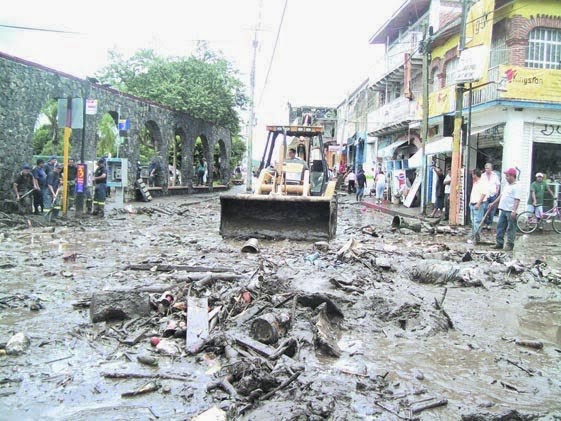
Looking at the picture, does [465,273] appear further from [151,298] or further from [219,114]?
[219,114]

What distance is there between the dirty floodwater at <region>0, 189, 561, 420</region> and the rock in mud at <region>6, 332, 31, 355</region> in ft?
0.23

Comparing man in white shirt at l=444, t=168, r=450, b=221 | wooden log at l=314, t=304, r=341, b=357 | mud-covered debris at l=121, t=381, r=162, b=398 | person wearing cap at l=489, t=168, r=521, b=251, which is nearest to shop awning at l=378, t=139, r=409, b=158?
man in white shirt at l=444, t=168, r=450, b=221

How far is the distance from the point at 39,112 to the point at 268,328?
47.7 feet

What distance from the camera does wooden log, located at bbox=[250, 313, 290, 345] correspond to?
4.74m

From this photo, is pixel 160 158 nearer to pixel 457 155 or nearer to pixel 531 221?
pixel 457 155

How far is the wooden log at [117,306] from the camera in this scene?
5336mm

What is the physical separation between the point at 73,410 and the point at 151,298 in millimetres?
2227

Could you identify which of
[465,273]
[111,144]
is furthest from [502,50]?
[111,144]

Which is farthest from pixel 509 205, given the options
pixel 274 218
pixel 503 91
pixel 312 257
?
pixel 503 91

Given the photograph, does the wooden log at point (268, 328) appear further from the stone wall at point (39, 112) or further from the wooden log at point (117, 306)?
the stone wall at point (39, 112)

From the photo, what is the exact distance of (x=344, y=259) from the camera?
8820mm

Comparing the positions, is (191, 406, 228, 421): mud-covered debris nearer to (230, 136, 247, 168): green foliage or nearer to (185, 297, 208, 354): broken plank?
(185, 297, 208, 354): broken plank

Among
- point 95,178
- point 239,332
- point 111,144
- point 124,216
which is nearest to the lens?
point 239,332

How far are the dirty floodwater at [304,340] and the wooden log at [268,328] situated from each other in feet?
0.48
